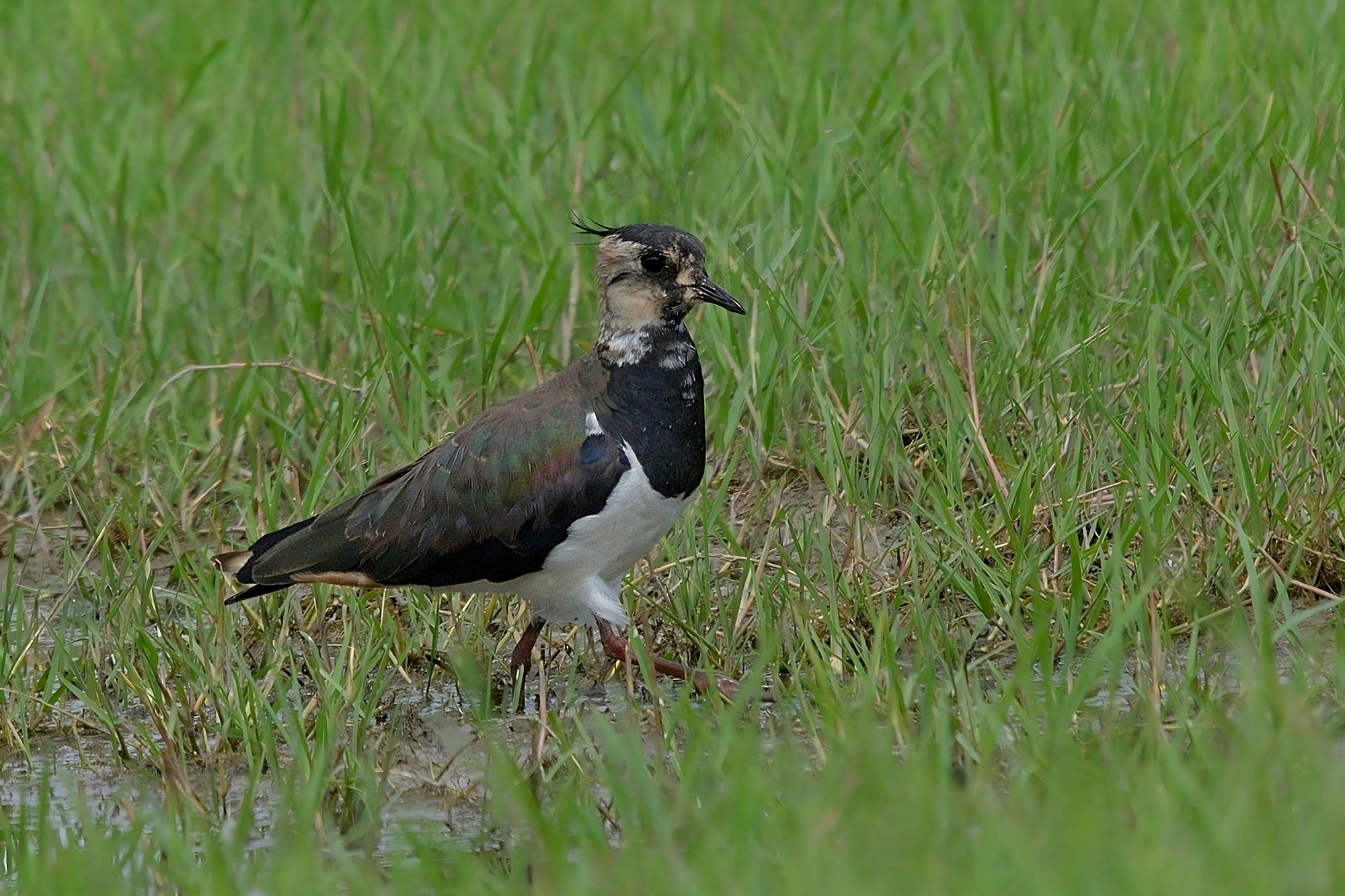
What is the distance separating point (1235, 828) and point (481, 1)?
256 inches

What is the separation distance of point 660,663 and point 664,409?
0.59m

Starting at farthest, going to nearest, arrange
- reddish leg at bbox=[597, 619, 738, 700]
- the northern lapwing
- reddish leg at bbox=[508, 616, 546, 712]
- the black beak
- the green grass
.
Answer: reddish leg at bbox=[508, 616, 546, 712]
the black beak
the northern lapwing
reddish leg at bbox=[597, 619, 738, 700]
the green grass

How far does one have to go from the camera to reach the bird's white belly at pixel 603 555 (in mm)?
4383

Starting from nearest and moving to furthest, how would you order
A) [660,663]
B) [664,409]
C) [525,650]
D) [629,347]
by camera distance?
[660,663] → [664,409] → [629,347] → [525,650]

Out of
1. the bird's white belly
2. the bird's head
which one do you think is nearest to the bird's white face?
the bird's head

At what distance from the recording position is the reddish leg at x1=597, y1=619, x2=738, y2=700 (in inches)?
170

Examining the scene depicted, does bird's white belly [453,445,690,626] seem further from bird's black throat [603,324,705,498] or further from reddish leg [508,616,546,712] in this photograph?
reddish leg [508,616,546,712]

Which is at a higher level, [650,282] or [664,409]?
[650,282]

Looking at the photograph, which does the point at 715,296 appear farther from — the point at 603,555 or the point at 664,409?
the point at 603,555

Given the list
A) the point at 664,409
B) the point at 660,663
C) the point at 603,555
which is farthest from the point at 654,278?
the point at 660,663

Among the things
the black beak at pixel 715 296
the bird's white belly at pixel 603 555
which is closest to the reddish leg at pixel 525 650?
the bird's white belly at pixel 603 555

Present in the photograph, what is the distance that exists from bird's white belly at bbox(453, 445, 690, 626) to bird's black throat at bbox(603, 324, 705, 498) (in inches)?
1.4

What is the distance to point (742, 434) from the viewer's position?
5504mm

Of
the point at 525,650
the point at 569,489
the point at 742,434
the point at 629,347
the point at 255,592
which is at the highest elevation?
the point at 629,347
